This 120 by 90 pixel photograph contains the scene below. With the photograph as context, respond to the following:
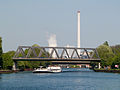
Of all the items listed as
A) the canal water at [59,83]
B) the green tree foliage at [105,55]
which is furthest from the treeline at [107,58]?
the canal water at [59,83]

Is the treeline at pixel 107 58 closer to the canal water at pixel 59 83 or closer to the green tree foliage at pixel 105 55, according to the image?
the green tree foliage at pixel 105 55

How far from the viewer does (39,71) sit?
171 m

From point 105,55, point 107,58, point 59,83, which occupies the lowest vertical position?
point 59,83

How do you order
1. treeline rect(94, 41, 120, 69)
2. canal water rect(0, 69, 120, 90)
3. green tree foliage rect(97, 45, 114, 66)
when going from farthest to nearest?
1. green tree foliage rect(97, 45, 114, 66)
2. treeline rect(94, 41, 120, 69)
3. canal water rect(0, 69, 120, 90)

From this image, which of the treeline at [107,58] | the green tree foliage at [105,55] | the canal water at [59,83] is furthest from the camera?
the green tree foliage at [105,55]

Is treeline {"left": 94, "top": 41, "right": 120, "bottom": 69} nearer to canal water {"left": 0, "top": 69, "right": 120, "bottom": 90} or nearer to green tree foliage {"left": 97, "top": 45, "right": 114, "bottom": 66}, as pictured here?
green tree foliage {"left": 97, "top": 45, "right": 114, "bottom": 66}

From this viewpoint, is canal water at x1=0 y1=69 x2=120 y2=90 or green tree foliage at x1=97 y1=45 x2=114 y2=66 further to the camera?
green tree foliage at x1=97 y1=45 x2=114 y2=66

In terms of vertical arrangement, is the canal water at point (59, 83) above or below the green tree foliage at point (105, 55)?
below

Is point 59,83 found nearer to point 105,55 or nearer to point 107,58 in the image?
point 107,58

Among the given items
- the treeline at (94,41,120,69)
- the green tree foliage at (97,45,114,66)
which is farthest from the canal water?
the green tree foliage at (97,45,114,66)

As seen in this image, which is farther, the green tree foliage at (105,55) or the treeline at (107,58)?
the green tree foliage at (105,55)

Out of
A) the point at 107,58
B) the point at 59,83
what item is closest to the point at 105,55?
the point at 107,58

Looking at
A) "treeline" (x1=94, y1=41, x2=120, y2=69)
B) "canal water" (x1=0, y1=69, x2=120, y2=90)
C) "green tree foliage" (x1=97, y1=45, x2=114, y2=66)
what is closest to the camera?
"canal water" (x1=0, y1=69, x2=120, y2=90)

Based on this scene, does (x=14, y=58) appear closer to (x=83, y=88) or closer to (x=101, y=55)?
(x=101, y=55)
